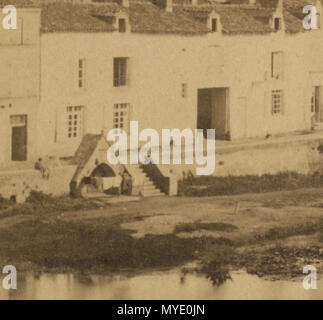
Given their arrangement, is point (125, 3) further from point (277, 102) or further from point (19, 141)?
point (277, 102)

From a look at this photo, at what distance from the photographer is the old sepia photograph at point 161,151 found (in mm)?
53938

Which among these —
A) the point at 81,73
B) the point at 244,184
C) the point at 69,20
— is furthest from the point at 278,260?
the point at 69,20

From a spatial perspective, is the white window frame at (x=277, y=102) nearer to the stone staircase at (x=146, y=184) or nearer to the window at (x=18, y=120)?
the stone staircase at (x=146, y=184)

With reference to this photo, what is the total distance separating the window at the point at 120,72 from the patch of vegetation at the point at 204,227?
12.2 meters

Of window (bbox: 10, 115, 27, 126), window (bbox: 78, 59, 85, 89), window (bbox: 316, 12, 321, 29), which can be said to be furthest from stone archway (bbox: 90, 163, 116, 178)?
window (bbox: 316, 12, 321, 29)

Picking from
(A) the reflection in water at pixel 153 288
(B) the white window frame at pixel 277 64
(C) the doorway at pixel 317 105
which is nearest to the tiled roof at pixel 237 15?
(B) the white window frame at pixel 277 64

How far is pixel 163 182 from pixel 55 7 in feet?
32.6

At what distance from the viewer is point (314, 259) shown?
56.8 meters

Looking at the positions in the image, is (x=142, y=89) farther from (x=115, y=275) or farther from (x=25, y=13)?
(x=115, y=275)

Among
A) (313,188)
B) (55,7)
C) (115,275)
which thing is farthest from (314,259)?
(55,7)

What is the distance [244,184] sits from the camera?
69.8 metres

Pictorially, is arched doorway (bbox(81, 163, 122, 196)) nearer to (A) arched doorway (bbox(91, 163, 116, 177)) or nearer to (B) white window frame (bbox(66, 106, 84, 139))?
(A) arched doorway (bbox(91, 163, 116, 177))

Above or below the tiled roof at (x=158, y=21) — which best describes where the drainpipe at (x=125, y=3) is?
above

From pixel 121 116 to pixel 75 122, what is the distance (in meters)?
3.03
